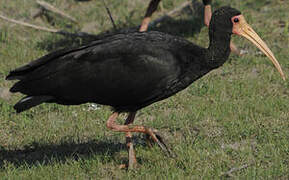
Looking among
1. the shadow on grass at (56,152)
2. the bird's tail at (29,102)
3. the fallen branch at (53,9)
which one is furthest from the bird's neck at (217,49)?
the fallen branch at (53,9)

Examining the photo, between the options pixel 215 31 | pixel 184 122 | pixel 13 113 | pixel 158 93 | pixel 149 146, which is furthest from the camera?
pixel 13 113

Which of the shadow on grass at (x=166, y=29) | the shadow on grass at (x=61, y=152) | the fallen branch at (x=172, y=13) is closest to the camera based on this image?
the shadow on grass at (x=61, y=152)

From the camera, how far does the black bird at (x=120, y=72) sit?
5.62 m

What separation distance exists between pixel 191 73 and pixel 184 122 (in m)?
1.58

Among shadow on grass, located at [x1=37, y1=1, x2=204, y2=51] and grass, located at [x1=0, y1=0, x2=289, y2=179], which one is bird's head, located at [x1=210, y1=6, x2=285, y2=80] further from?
shadow on grass, located at [x1=37, y1=1, x2=204, y2=51]

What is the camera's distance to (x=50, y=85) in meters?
5.72

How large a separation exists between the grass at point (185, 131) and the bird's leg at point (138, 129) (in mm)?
147

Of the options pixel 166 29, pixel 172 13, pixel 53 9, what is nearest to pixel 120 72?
pixel 166 29

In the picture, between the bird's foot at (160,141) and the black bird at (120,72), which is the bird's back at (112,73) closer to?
the black bird at (120,72)

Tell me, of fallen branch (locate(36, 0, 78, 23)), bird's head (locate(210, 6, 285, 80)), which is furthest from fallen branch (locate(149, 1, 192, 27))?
bird's head (locate(210, 6, 285, 80))

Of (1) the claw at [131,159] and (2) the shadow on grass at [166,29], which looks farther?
(2) the shadow on grass at [166,29]

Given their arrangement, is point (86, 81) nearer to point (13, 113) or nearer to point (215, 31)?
point (215, 31)

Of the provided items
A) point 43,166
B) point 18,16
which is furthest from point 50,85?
point 18,16

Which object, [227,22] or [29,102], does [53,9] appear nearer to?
[29,102]
